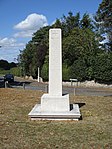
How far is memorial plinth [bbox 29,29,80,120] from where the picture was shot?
9391mm

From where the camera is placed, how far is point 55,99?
1015cm

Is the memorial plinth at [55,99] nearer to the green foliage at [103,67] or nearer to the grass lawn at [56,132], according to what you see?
the grass lawn at [56,132]

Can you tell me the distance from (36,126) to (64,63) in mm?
34020

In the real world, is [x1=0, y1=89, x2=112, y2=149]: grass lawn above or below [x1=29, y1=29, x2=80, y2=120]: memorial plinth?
below

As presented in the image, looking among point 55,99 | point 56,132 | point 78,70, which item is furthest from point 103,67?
point 56,132

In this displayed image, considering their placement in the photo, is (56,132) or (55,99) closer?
(56,132)

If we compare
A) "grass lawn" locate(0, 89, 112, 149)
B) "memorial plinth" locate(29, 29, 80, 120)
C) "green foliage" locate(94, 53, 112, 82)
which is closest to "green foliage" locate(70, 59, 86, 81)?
"green foliage" locate(94, 53, 112, 82)

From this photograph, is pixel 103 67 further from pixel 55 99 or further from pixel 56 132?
pixel 56 132

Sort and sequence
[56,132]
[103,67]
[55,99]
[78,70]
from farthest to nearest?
1. [78,70]
2. [103,67]
3. [55,99]
4. [56,132]

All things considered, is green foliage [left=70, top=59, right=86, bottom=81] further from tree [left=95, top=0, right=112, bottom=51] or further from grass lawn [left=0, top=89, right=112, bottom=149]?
grass lawn [left=0, top=89, right=112, bottom=149]

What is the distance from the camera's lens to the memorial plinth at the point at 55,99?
9.39 meters

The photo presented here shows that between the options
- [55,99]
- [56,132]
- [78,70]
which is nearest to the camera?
[56,132]

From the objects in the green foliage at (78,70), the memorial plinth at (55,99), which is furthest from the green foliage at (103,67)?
the memorial plinth at (55,99)

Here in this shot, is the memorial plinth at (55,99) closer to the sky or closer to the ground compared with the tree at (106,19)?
closer to the ground
